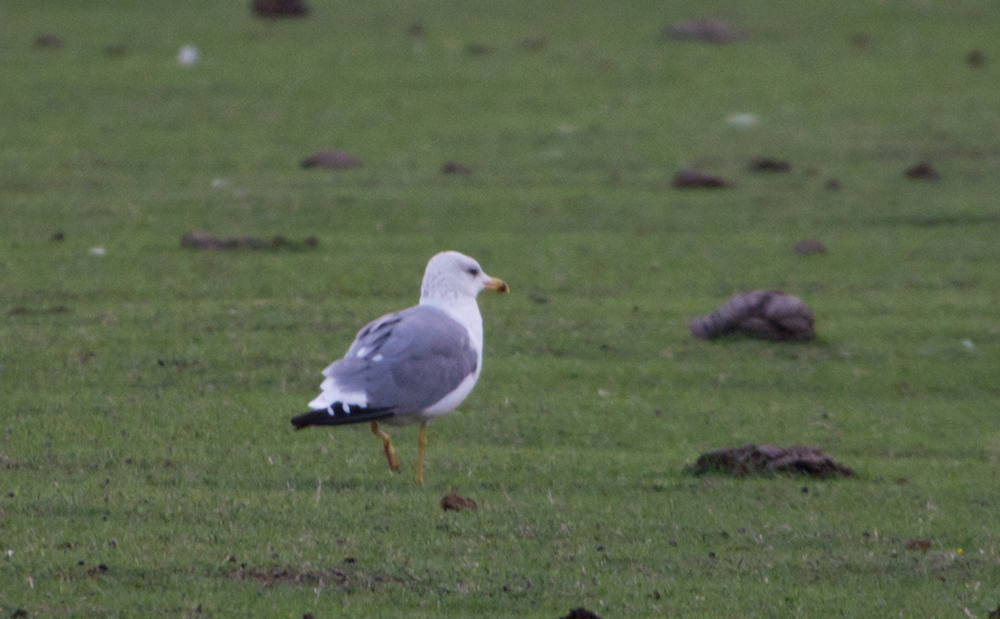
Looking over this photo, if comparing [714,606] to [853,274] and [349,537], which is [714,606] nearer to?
[349,537]

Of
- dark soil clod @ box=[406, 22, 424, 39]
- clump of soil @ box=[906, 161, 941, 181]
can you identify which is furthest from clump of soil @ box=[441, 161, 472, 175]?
dark soil clod @ box=[406, 22, 424, 39]

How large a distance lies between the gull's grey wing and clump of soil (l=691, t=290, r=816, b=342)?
4621 mm

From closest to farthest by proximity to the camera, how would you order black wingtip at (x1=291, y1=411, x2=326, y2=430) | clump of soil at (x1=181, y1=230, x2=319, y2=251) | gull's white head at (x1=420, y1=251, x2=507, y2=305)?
1. black wingtip at (x1=291, y1=411, x2=326, y2=430)
2. gull's white head at (x1=420, y1=251, x2=507, y2=305)
3. clump of soil at (x1=181, y1=230, x2=319, y2=251)

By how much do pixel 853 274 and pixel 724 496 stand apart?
7568mm

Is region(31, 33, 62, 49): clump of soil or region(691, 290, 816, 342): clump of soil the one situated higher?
region(691, 290, 816, 342): clump of soil

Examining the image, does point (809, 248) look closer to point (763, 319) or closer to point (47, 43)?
point (763, 319)

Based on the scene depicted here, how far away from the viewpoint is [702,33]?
29734mm

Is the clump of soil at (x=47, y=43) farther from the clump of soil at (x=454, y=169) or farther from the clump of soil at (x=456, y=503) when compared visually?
the clump of soil at (x=456, y=503)

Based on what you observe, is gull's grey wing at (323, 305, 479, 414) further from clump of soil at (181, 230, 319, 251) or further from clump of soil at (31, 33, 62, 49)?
clump of soil at (31, 33, 62, 49)

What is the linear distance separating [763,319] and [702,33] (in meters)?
18.3

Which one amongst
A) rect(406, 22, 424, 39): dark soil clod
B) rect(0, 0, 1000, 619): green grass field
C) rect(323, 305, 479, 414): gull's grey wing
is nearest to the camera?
rect(0, 0, 1000, 619): green grass field

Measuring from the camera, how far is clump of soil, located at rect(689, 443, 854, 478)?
891 centimetres

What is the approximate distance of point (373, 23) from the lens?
101 ft

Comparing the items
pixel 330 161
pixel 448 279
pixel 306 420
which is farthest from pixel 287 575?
pixel 330 161
